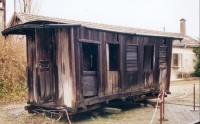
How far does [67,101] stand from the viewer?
814 cm

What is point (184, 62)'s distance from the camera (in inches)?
948

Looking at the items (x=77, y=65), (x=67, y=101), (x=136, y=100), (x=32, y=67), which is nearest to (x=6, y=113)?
(x=32, y=67)

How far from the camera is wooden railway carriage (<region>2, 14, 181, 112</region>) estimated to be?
8.03m

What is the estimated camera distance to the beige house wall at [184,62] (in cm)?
2348

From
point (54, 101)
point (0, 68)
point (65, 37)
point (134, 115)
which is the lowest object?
point (134, 115)

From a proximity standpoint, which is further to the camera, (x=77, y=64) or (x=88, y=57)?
(x=88, y=57)

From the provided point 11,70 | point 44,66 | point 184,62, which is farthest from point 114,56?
point 184,62

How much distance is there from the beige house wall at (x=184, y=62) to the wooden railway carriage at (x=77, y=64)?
1340 centimetres

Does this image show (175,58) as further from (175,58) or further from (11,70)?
(11,70)

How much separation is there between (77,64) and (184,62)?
1835 centimetres

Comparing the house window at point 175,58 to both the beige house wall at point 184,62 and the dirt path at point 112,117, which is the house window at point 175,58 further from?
the dirt path at point 112,117

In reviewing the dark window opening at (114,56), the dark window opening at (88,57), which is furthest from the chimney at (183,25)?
the dark window opening at (88,57)

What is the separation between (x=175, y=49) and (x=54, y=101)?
1727 cm

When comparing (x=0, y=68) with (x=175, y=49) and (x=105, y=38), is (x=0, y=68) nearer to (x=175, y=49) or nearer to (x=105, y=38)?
(x=105, y=38)
